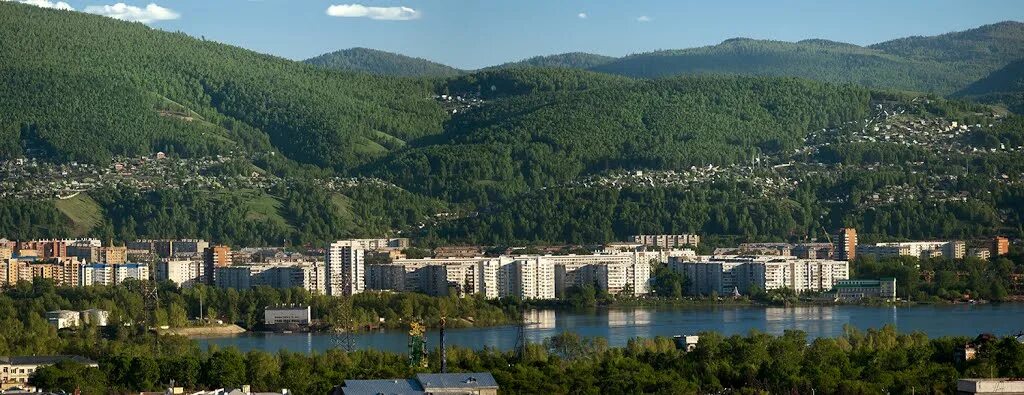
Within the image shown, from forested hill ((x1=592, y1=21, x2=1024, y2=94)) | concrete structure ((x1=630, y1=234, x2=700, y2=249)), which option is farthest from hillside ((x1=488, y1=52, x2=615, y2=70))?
concrete structure ((x1=630, y1=234, x2=700, y2=249))

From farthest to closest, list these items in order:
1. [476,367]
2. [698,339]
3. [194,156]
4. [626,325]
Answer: [194,156], [626,325], [698,339], [476,367]

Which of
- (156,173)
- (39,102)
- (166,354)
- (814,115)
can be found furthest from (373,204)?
(166,354)

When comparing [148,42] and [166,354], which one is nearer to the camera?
[166,354]

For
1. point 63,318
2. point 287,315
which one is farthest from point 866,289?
point 63,318

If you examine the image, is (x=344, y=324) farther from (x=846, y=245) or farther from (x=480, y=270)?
(x=846, y=245)

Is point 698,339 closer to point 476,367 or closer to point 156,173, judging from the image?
point 476,367

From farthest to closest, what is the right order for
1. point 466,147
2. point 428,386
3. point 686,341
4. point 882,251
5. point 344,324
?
point 466,147 → point 882,251 → point 344,324 → point 686,341 → point 428,386
